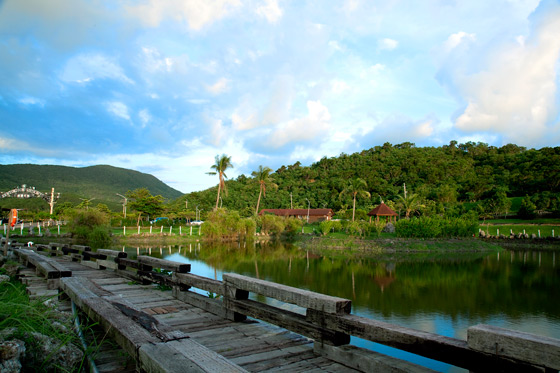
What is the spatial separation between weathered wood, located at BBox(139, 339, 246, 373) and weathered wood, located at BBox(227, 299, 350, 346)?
135 cm

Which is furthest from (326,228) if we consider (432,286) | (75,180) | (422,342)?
(75,180)

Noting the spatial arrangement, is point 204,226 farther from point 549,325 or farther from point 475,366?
point 475,366

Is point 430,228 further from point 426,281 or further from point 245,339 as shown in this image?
point 245,339

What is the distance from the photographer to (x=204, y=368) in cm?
184

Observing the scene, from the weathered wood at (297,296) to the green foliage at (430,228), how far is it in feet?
111

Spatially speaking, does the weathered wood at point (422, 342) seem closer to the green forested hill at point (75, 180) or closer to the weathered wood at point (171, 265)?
the weathered wood at point (171, 265)

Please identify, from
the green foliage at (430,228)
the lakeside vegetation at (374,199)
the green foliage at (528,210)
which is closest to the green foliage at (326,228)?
the lakeside vegetation at (374,199)

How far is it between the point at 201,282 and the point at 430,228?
111 feet

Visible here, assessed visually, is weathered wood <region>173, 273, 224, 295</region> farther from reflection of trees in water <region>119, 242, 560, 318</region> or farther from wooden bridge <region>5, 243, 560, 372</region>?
reflection of trees in water <region>119, 242, 560, 318</region>

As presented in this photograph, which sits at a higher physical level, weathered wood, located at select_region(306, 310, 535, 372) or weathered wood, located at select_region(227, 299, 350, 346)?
weathered wood, located at select_region(306, 310, 535, 372)

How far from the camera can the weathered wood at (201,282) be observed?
4446 mm

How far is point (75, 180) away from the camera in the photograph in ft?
417

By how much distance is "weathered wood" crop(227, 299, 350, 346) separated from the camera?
10.2 ft

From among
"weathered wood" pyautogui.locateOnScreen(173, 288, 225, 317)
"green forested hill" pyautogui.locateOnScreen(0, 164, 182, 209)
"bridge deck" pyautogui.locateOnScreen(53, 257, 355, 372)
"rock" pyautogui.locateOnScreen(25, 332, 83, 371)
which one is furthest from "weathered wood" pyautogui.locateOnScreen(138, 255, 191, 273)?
"green forested hill" pyautogui.locateOnScreen(0, 164, 182, 209)
